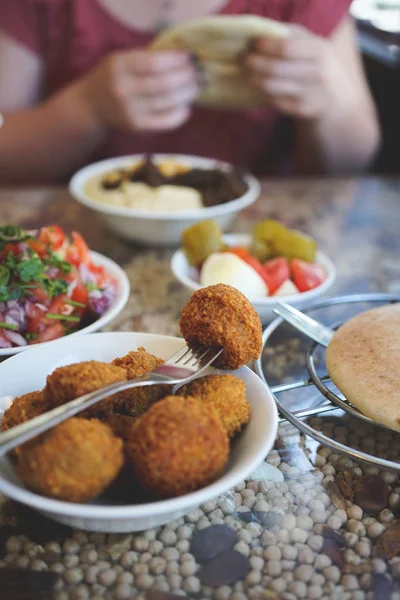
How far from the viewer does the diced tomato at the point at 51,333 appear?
3.60 ft

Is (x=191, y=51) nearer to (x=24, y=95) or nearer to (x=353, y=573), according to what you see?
(x=24, y=95)

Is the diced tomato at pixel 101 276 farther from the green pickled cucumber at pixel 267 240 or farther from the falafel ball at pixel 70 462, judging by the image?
the falafel ball at pixel 70 462

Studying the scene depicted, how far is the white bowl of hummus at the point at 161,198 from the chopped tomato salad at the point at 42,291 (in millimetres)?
360

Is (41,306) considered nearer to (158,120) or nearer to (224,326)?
(224,326)

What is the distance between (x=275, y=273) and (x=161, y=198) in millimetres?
464

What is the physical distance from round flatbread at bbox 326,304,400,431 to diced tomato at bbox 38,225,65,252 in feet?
2.03

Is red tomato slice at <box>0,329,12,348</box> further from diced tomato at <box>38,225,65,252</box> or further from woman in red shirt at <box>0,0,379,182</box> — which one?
woman in red shirt at <box>0,0,379,182</box>

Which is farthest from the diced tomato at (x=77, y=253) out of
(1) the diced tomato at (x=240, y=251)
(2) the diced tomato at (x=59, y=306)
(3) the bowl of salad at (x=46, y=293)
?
(1) the diced tomato at (x=240, y=251)

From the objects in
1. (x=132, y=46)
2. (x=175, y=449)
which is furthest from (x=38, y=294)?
(x=132, y=46)

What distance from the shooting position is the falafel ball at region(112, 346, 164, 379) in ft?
2.71

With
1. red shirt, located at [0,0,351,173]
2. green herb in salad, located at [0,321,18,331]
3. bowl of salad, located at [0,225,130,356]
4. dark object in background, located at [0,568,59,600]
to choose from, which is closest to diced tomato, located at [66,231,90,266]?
bowl of salad, located at [0,225,130,356]

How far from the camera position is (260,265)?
1371 mm

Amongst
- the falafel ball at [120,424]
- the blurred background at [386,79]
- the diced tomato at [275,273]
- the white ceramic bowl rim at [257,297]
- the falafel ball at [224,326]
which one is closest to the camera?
the falafel ball at [120,424]

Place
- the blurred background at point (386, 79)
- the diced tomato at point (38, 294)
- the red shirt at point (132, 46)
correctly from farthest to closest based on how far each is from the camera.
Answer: the blurred background at point (386, 79) → the red shirt at point (132, 46) → the diced tomato at point (38, 294)
